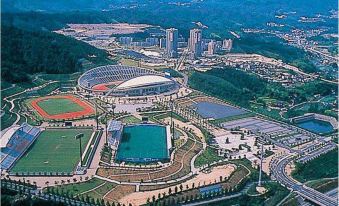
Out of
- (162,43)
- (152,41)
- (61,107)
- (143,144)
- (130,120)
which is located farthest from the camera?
(152,41)

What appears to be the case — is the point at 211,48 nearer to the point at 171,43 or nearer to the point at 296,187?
the point at 171,43

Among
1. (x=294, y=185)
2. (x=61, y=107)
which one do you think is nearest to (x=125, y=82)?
(x=61, y=107)

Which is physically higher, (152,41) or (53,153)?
(152,41)

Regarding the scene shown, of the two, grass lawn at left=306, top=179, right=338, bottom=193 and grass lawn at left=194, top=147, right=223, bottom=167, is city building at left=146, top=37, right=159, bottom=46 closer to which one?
grass lawn at left=194, top=147, right=223, bottom=167

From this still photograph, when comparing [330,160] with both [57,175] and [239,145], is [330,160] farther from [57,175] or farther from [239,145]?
[57,175]

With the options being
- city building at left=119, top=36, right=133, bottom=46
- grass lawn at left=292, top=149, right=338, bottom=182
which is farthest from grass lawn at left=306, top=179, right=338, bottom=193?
city building at left=119, top=36, right=133, bottom=46

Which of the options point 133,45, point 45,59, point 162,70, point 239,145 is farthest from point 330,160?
point 133,45

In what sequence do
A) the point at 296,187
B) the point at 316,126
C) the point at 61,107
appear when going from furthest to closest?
the point at 316,126, the point at 61,107, the point at 296,187

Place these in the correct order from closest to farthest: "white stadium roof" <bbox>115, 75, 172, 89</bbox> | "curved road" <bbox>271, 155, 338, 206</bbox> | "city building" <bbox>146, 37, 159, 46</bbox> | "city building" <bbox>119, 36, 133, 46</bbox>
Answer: "curved road" <bbox>271, 155, 338, 206</bbox>, "white stadium roof" <bbox>115, 75, 172, 89</bbox>, "city building" <bbox>119, 36, 133, 46</bbox>, "city building" <bbox>146, 37, 159, 46</bbox>
